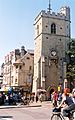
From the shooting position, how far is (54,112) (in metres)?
11.6

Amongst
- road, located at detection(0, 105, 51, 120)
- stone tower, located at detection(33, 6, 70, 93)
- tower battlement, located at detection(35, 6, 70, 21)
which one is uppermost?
tower battlement, located at detection(35, 6, 70, 21)

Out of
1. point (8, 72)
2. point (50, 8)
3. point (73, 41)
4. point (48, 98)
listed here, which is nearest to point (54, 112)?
point (48, 98)

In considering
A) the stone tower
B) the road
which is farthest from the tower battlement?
the road

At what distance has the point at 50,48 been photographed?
56250 millimetres

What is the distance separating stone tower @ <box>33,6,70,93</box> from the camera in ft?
179

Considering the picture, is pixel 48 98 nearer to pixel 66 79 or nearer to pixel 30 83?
pixel 66 79

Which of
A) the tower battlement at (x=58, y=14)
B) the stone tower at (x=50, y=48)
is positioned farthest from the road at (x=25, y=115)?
the tower battlement at (x=58, y=14)

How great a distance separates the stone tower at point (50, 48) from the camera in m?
54.5

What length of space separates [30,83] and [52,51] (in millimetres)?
12299

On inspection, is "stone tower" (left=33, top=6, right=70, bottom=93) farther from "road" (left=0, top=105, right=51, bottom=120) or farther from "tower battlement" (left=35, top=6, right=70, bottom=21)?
"road" (left=0, top=105, right=51, bottom=120)

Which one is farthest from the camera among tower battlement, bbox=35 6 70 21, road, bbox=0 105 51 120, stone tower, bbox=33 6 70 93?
tower battlement, bbox=35 6 70 21

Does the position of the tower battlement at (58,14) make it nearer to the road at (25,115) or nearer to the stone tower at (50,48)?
the stone tower at (50,48)

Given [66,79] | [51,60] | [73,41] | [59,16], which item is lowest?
[66,79]

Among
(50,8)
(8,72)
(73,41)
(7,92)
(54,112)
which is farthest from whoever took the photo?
(8,72)
